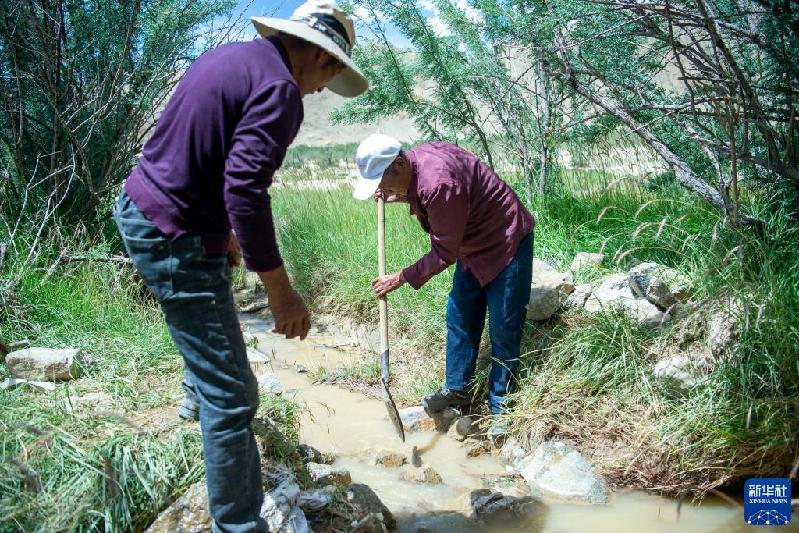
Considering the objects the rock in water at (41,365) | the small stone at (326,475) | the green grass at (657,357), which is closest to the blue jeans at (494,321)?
the green grass at (657,357)

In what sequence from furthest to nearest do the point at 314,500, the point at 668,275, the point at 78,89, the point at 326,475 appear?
the point at 78,89
the point at 668,275
the point at 326,475
the point at 314,500

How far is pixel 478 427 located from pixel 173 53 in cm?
429

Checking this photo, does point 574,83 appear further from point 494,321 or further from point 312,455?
point 312,455

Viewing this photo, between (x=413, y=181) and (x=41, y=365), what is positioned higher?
(x=413, y=181)

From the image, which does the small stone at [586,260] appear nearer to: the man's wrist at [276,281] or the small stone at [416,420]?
the small stone at [416,420]

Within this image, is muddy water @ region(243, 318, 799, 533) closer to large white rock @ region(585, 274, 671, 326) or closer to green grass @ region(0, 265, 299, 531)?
green grass @ region(0, 265, 299, 531)

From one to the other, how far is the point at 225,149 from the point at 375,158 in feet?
4.65

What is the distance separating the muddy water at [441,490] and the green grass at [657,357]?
15 centimetres

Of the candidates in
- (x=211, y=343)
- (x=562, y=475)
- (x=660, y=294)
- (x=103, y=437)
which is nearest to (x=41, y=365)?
(x=103, y=437)

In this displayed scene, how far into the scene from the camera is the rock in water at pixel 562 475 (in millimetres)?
3494

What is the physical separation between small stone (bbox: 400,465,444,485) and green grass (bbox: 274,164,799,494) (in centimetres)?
56

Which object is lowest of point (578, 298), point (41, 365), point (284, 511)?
point (284, 511)

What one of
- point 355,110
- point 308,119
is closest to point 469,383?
point 355,110

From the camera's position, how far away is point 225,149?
2148mm
